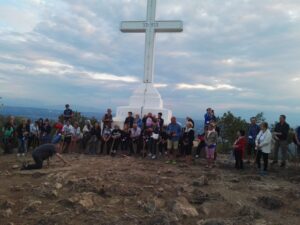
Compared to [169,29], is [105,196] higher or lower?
lower

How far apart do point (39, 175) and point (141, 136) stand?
4.48 m

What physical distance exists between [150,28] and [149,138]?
4.90 metres

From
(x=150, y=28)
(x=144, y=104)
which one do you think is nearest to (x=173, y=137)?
(x=144, y=104)

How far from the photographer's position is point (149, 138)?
42.7ft

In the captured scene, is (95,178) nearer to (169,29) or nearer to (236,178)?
(236,178)

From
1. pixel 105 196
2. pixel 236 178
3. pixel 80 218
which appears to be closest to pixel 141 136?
pixel 236 178

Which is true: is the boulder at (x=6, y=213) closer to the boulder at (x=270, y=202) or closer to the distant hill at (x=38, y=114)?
the boulder at (x=270, y=202)

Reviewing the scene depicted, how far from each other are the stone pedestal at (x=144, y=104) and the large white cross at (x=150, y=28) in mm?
417

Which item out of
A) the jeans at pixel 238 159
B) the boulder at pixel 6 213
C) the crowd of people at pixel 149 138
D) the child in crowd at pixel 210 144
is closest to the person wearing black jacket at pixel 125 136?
the crowd of people at pixel 149 138

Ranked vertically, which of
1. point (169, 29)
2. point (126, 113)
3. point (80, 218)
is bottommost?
point (80, 218)

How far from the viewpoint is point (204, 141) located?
12672 mm

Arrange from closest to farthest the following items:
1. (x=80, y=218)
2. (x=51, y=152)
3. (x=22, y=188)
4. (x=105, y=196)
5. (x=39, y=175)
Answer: (x=80, y=218), (x=105, y=196), (x=22, y=188), (x=39, y=175), (x=51, y=152)

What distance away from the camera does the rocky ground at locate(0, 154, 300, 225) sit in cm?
707

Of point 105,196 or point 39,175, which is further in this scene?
point 39,175
